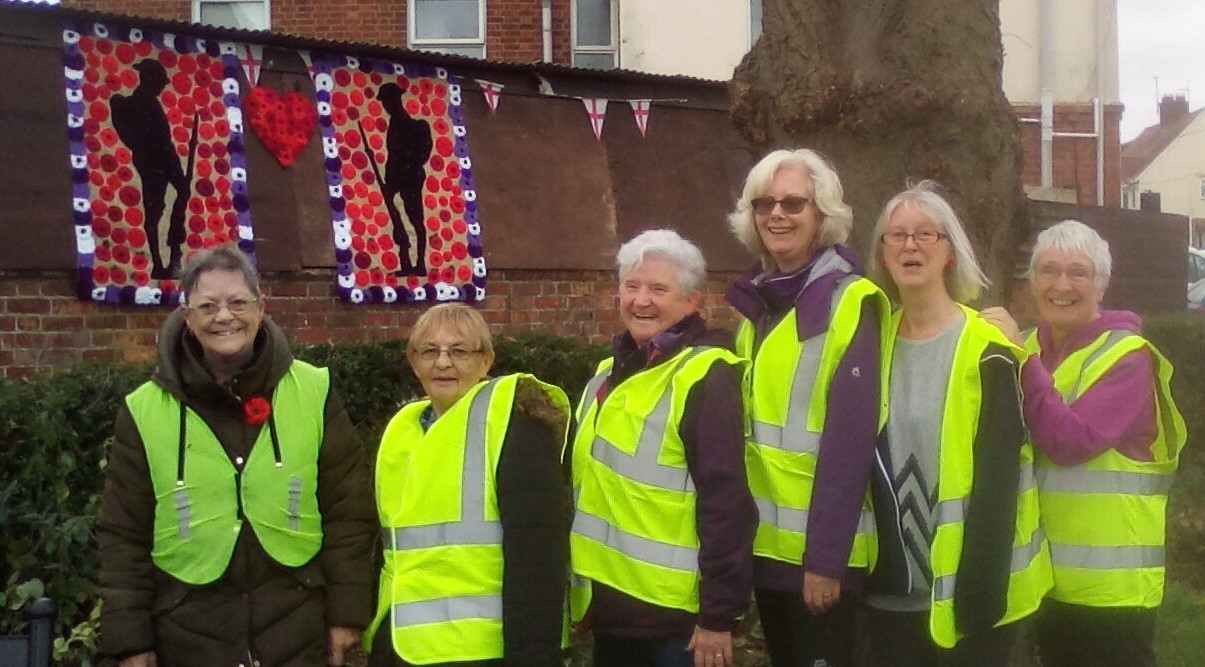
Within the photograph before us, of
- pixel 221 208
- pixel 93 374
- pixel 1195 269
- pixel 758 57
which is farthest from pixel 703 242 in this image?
pixel 1195 269

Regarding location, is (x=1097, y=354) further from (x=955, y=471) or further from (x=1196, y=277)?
(x=1196, y=277)

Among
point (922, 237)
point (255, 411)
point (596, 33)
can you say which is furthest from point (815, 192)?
point (596, 33)

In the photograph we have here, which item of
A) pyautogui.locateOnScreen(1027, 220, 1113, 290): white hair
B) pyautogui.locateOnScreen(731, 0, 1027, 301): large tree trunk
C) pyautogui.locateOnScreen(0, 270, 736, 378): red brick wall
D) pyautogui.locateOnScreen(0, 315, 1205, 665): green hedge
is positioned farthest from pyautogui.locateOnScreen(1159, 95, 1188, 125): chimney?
pyautogui.locateOnScreen(0, 315, 1205, 665): green hedge

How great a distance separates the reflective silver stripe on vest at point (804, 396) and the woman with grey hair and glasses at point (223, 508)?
1219 millimetres

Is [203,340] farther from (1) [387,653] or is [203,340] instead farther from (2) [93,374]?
(2) [93,374]

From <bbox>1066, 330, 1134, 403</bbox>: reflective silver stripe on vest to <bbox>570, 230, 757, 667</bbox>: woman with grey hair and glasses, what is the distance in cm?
99

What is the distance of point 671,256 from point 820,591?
3.21 ft

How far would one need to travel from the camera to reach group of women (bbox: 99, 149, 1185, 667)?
3.29 meters

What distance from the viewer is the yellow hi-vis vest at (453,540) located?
330 centimetres

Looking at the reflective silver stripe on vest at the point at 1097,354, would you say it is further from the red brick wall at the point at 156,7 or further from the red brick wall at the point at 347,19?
the red brick wall at the point at 156,7

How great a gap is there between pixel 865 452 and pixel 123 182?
5227 millimetres

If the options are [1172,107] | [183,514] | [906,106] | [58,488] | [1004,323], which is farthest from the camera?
[1172,107]

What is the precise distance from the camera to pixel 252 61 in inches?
304

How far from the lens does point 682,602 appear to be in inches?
133
